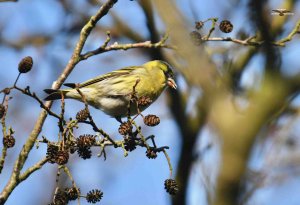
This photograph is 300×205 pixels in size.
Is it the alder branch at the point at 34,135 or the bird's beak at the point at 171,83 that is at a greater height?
the bird's beak at the point at 171,83

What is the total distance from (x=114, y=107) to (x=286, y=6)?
4.76 ft

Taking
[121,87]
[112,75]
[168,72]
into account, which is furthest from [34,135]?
[168,72]

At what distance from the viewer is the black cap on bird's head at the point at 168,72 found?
3.51 meters

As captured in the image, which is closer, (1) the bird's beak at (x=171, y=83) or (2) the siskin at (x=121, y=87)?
(2) the siskin at (x=121, y=87)

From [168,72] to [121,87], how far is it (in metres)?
0.53

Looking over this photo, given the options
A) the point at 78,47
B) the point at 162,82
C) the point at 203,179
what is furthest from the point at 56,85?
the point at 162,82

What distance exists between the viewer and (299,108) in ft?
13.1

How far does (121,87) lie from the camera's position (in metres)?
3.25

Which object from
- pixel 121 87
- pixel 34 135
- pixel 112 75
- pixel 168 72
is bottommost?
pixel 34 135

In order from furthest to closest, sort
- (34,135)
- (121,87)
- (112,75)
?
1. (112,75)
2. (121,87)
3. (34,135)

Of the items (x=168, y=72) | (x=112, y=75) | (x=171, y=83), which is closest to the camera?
(x=112, y=75)

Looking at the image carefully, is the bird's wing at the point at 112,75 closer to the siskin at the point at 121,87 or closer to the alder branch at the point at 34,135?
the siskin at the point at 121,87

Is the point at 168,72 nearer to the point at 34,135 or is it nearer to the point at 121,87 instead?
the point at 121,87

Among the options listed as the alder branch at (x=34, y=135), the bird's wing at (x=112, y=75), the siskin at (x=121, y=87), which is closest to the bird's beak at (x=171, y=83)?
the siskin at (x=121, y=87)
